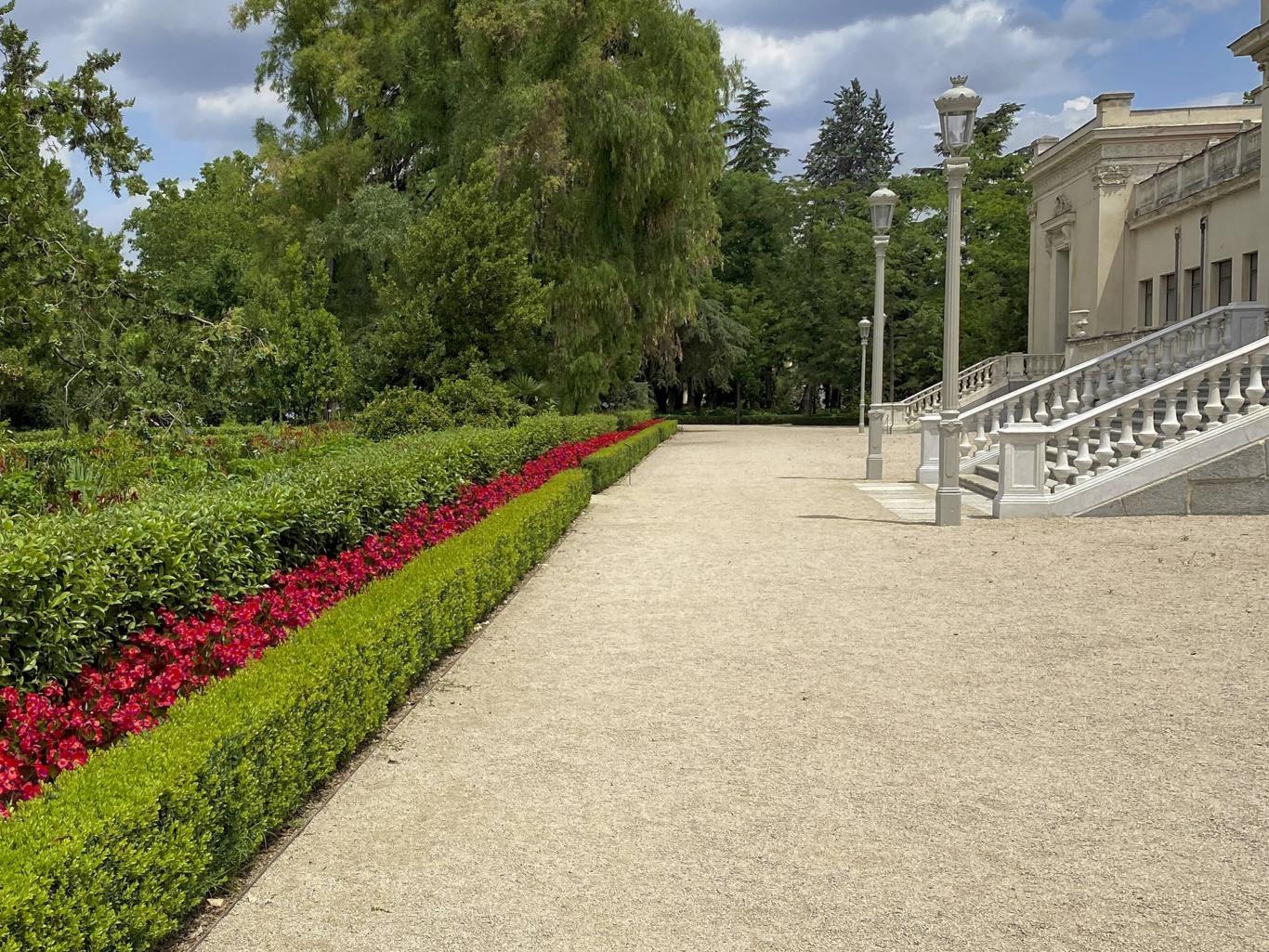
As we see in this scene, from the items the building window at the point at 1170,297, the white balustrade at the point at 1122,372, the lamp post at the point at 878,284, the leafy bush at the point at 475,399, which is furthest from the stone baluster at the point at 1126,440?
the building window at the point at 1170,297

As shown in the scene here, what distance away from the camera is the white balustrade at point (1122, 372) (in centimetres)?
2059

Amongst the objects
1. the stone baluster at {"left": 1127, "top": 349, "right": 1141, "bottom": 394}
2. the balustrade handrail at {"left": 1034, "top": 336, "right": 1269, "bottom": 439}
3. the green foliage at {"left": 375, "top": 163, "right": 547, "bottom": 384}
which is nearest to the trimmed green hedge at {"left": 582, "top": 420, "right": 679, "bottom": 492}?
the green foliage at {"left": 375, "top": 163, "right": 547, "bottom": 384}

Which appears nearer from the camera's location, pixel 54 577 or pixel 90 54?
pixel 54 577

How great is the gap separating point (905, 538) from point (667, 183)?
18261 millimetres

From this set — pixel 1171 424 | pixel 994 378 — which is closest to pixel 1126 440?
pixel 1171 424

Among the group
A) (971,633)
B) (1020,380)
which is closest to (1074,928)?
(971,633)

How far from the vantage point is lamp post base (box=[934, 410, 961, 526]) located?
14.0 m

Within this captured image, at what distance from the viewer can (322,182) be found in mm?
31312

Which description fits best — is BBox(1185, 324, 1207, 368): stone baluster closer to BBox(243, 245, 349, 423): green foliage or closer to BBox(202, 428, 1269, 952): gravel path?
BBox(202, 428, 1269, 952): gravel path

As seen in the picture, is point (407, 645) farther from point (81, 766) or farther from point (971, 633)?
point (971, 633)

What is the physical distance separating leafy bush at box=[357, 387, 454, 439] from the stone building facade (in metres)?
18.9

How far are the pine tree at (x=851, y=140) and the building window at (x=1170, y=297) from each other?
53717 mm

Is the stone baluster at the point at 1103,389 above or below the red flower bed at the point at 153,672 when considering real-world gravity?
above

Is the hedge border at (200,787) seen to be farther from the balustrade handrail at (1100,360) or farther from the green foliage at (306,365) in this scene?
the green foliage at (306,365)
